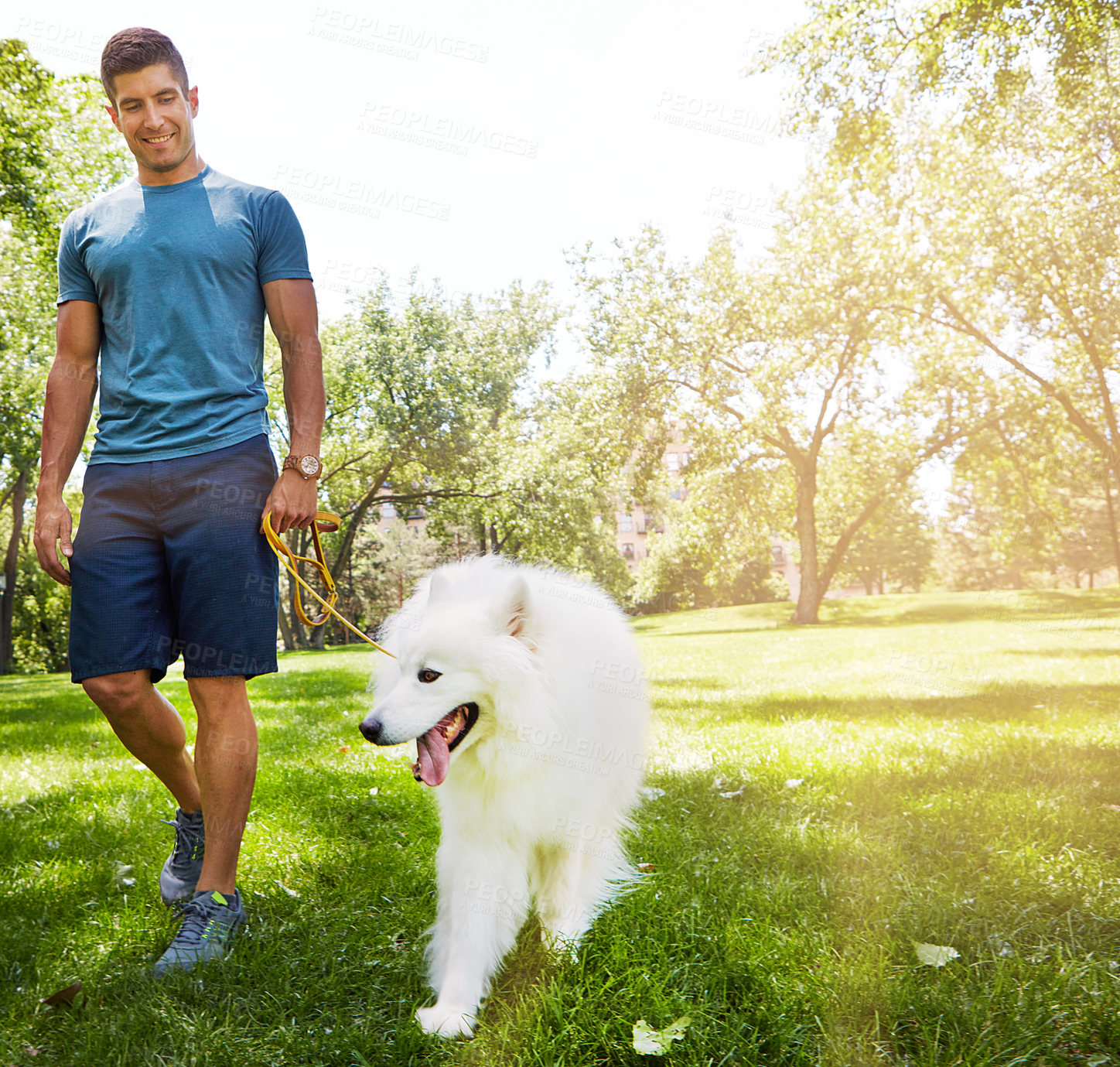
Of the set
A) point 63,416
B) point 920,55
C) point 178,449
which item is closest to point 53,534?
point 63,416

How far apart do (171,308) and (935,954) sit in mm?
3075

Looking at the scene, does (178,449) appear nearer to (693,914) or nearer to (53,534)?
(53,534)

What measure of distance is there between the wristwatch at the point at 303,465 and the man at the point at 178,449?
13 mm

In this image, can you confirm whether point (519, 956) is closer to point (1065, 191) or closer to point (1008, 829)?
point (1008, 829)

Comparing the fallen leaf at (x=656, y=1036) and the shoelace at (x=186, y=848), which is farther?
the shoelace at (x=186, y=848)

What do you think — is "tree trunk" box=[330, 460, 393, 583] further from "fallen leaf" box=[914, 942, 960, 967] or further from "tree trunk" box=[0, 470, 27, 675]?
"fallen leaf" box=[914, 942, 960, 967]

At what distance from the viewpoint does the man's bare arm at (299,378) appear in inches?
99.3

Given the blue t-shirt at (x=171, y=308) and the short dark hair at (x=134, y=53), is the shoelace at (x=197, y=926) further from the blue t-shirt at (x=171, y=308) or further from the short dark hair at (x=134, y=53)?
the short dark hair at (x=134, y=53)

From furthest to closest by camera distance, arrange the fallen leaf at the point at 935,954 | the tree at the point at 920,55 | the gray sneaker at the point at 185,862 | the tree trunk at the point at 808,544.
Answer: the tree trunk at the point at 808,544, the tree at the point at 920,55, the gray sneaker at the point at 185,862, the fallen leaf at the point at 935,954

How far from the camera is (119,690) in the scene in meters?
2.47

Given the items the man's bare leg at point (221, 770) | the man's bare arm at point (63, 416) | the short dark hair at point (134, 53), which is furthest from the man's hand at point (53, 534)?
the short dark hair at point (134, 53)

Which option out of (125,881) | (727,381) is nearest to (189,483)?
(125,881)

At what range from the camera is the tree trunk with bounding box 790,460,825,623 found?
71.4ft

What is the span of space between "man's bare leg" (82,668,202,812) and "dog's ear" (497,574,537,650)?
1.21 m
